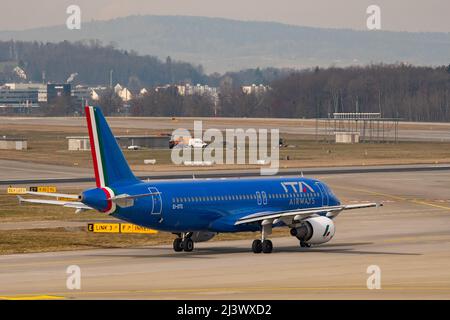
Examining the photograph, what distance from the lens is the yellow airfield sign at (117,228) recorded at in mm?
68000

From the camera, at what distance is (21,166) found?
455 ft

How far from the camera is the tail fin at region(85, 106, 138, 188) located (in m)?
54.6

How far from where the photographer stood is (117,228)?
2699 inches

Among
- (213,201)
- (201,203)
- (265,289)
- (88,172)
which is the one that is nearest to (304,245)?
(213,201)

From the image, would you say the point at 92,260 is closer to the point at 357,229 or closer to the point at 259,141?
the point at 357,229

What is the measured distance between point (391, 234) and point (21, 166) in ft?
251

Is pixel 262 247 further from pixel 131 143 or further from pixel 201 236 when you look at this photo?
pixel 131 143

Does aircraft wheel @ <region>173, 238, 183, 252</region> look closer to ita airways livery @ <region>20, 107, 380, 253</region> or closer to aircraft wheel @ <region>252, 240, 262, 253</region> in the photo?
ita airways livery @ <region>20, 107, 380, 253</region>

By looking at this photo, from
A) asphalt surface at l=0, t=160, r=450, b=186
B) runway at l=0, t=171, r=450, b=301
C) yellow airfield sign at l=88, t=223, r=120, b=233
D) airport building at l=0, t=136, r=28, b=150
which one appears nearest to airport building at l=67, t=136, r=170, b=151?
airport building at l=0, t=136, r=28, b=150

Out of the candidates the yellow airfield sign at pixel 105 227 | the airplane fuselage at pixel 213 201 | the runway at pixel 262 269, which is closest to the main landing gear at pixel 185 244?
the runway at pixel 262 269

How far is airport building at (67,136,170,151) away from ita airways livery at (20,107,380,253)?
111m

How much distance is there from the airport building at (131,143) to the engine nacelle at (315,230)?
113912 millimetres

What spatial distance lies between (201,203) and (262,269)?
6897mm
